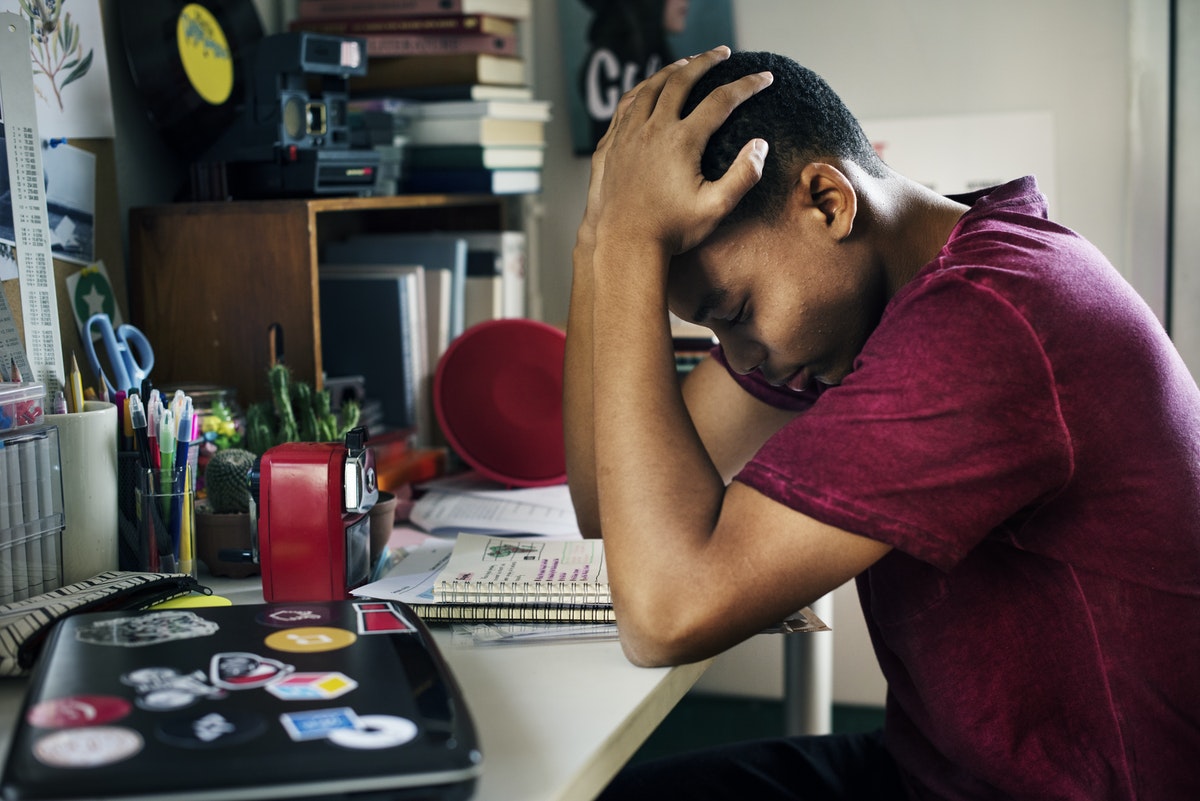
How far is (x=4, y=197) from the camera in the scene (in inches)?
48.3

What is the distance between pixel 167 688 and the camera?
768 mm

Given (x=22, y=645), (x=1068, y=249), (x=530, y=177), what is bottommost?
(x=22, y=645)

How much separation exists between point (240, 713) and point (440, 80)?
4.93ft

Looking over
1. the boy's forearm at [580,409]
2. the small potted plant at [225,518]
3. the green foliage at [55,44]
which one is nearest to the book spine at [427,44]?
the green foliage at [55,44]

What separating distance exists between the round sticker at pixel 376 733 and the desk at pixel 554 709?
7cm

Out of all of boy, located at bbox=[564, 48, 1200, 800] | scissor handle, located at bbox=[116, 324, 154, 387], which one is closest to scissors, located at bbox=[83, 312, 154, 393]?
scissor handle, located at bbox=[116, 324, 154, 387]

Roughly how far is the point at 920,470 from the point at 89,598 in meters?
0.68

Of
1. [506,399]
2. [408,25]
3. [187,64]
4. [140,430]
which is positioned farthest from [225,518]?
[408,25]

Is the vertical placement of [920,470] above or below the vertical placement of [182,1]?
below

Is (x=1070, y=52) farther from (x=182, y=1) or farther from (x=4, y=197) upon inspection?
(x=4, y=197)

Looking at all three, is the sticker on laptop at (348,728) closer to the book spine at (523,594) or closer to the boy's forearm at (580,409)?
the book spine at (523,594)

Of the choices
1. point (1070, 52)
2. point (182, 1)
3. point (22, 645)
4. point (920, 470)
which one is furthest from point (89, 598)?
point (1070, 52)

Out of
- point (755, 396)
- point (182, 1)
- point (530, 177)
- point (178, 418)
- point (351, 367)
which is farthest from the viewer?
point (530, 177)

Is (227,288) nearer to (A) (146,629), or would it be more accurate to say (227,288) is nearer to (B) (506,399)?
(B) (506,399)
